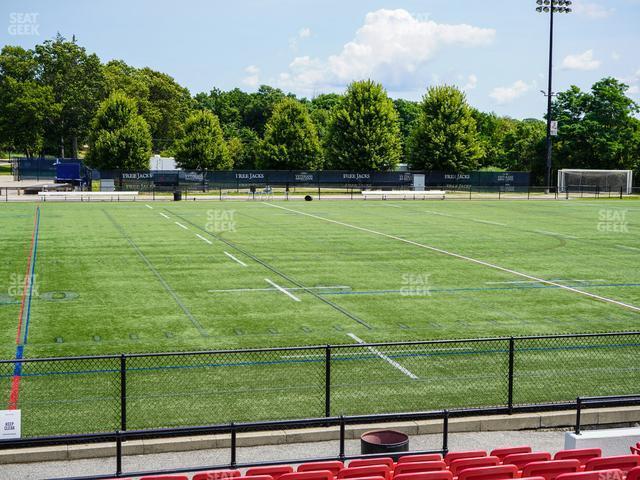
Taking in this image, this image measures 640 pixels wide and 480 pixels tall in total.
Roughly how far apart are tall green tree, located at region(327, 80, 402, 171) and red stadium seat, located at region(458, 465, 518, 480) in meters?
79.8

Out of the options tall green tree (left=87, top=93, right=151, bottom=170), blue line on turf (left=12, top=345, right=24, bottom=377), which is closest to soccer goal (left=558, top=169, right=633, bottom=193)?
tall green tree (left=87, top=93, right=151, bottom=170)

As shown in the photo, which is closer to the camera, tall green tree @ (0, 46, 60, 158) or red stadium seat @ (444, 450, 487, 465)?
red stadium seat @ (444, 450, 487, 465)

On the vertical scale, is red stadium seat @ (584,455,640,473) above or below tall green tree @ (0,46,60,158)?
below

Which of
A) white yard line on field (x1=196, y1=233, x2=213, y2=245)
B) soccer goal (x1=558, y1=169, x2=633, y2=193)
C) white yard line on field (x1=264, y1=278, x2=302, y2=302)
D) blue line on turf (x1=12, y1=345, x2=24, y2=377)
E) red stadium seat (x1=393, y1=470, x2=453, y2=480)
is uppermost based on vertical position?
soccer goal (x1=558, y1=169, x2=633, y2=193)

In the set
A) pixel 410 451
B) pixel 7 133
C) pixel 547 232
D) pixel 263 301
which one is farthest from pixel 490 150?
pixel 410 451

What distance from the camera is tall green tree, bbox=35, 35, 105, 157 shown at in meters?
117

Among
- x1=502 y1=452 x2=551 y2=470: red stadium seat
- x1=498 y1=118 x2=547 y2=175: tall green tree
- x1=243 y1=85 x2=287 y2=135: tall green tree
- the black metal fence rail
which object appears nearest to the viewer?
x1=502 y1=452 x2=551 y2=470: red stadium seat

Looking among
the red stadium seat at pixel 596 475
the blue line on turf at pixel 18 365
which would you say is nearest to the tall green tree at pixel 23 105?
the blue line on turf at pixel 18 365

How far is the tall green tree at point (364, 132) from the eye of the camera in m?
87.2

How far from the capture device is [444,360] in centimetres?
1498

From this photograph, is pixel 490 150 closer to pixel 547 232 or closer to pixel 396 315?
pixel 547 232

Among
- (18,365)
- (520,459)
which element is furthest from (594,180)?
(520,459)

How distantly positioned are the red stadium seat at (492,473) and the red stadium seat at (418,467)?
1.54ft

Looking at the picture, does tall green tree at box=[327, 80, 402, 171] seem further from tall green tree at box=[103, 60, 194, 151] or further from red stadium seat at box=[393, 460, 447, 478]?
red stadium seat at box=[393, 460, 447, 478]
